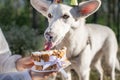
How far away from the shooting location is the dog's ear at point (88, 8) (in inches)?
167

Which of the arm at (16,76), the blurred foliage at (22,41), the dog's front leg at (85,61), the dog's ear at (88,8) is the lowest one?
the blurred foliage at (22,41)

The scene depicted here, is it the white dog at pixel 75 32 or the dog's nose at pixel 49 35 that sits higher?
the dog's nose at pixel 49 35

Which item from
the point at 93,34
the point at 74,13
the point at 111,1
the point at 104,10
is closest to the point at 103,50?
the point at 93,34

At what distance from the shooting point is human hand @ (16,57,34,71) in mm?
3008

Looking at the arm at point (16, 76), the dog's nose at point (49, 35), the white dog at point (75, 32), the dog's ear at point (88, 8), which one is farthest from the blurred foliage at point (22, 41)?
the arm at point (16, 76)

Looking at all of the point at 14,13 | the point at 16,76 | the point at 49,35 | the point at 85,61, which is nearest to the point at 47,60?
the point at 16,76

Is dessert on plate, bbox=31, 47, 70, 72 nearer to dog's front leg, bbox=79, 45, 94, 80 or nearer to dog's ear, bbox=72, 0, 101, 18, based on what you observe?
dog's ear, bbox=72, 0, 101, 18

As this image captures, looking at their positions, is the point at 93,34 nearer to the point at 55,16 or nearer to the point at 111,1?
the point at 55,16

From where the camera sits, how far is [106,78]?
660 cm

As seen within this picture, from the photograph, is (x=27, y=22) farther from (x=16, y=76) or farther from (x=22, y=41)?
(x=16, y=76)

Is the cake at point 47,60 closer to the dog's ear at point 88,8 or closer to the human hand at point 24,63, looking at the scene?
the human hand at point 24,63

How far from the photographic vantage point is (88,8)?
4262mm

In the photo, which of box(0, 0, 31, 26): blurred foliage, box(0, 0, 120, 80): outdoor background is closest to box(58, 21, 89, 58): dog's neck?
box(0, 0, 120, 80): outdoor background

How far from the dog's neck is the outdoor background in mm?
2078
